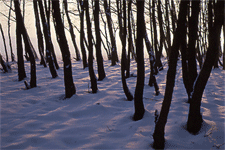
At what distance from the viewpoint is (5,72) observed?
11961 mm

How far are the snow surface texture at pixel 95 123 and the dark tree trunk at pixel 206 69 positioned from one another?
22cm

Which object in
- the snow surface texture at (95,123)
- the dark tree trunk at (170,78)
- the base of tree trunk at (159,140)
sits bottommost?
the snow surface texture at (95,123)

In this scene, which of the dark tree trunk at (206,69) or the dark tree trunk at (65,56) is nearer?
the dark tree trunk at (206,69)

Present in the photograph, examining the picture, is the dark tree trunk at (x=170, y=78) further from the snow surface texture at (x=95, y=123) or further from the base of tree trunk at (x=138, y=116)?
the base of tree trunk at (x=138, y=116)

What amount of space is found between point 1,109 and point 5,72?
26.3 ft

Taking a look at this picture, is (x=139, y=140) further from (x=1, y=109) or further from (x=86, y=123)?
(x=1, y=109)

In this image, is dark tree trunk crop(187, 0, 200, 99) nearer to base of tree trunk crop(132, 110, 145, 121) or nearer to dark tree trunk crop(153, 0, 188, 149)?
dark tree trunk crop(153, 0, 188, 149)

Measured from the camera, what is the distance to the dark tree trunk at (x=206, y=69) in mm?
2670

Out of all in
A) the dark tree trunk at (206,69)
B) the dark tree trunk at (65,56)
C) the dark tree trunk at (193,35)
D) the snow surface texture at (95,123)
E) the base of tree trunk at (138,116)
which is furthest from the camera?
the dark tree trunk at (65,56)

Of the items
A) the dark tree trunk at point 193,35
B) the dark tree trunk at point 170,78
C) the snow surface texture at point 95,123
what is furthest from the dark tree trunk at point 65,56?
the dark tree trunk at point 193,35

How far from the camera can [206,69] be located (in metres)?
2.95

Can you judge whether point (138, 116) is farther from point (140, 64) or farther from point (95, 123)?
point (140, 64)

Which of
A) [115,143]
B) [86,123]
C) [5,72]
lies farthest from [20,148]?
[5,72]

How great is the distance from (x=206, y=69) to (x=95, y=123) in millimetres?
2885
